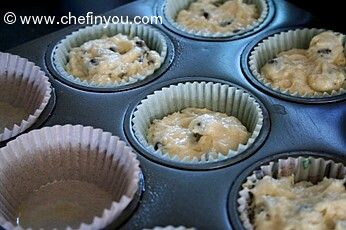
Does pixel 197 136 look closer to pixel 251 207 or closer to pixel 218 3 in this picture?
pixel 251 207

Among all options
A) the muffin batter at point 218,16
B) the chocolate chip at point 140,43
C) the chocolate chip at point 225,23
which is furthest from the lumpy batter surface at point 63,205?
the chocolate chip at point 225,23

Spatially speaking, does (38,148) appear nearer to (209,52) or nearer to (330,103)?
(209,52)

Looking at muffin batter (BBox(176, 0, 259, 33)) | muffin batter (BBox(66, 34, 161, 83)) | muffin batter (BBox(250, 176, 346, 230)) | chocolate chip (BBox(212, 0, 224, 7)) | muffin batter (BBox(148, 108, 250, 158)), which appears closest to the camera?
muffin batter (BBox(250, 176, 346, 230))

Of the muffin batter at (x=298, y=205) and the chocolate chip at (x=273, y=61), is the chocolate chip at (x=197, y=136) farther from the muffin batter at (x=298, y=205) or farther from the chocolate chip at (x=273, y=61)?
the chocolate chip at (x=273, y=61)

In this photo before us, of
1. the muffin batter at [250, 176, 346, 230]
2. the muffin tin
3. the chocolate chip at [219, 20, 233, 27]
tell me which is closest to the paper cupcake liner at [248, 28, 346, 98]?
the muffin tin

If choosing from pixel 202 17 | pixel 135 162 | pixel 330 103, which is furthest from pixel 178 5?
pixel 135 162

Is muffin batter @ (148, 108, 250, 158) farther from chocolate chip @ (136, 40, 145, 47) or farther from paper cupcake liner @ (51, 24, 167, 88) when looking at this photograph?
chocolate chip @ (136, 40, 145, 47)
